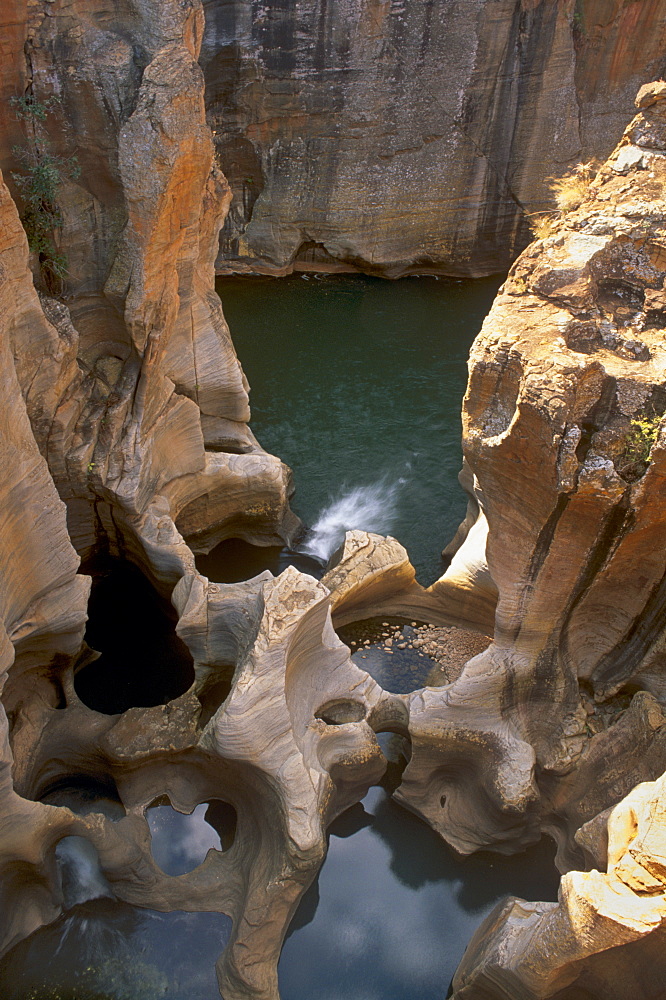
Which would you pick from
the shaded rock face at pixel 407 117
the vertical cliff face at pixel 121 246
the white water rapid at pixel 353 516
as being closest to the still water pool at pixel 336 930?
the vertical cliff face at pixel 121 246

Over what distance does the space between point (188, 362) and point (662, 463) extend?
18.5ft

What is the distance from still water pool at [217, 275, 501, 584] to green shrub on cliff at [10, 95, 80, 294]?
188 inches

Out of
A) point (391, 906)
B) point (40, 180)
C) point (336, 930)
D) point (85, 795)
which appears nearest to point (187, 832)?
point (85, 795)

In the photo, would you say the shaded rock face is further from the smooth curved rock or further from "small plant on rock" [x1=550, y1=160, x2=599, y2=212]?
the smooth curved rock

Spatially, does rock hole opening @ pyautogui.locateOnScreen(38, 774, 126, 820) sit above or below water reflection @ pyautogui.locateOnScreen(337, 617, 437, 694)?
below

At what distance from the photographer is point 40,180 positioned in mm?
7297

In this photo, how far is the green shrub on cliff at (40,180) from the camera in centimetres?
722

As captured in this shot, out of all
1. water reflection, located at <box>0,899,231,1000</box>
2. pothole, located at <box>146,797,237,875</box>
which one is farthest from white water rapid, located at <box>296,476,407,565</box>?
water reflection, located at <box>0,899,231,1000</box>

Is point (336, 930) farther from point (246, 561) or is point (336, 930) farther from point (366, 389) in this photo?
point (366, 389)

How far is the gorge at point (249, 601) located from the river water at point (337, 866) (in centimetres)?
4

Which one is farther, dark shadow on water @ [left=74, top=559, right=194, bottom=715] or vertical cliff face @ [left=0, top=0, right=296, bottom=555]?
dark shadow on water @ [left=74, top=559, right=194, bottom=715]

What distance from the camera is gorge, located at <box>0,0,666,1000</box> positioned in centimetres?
595

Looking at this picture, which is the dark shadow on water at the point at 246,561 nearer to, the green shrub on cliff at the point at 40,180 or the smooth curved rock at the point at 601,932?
the green shrub on cliff at the point at 40,180

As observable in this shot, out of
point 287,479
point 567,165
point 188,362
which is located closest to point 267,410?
point 287,479
